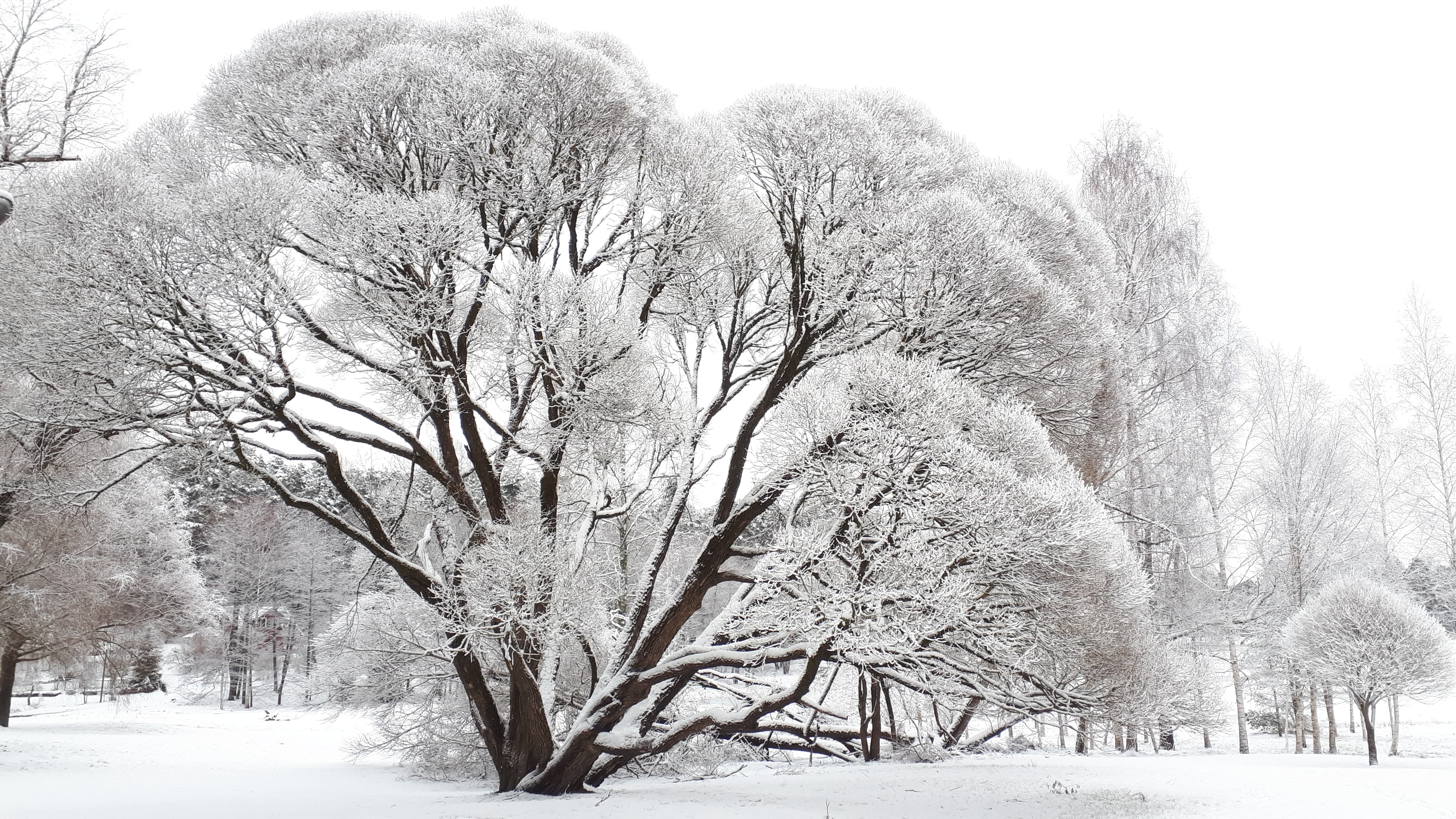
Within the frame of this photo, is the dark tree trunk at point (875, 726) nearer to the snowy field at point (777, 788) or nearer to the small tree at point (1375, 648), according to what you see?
the snowy field at point (777, 788)

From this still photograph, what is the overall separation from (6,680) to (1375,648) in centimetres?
2999

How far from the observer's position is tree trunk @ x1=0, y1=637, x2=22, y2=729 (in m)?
19.5

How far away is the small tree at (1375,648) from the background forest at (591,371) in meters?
0.12

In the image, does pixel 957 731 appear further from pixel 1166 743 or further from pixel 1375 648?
pixel 1375 648

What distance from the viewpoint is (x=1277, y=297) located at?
34.6 meters

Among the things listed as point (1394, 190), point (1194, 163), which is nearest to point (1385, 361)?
point (1194, 163)

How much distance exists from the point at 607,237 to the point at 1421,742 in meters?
22.2

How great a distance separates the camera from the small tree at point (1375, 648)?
14.4 meters

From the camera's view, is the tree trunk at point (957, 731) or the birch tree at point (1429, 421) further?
the birch tree at point (1429, 421)

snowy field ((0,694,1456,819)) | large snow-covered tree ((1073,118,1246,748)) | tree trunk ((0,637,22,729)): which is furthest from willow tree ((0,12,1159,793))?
tree trunk ((0,637,22,729))

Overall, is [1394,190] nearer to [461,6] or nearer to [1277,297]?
[1277,297]

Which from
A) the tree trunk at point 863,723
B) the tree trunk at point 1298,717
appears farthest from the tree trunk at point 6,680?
the tree trunk at point 1298,717

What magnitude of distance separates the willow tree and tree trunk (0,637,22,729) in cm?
1429

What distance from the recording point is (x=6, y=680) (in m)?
21.1
